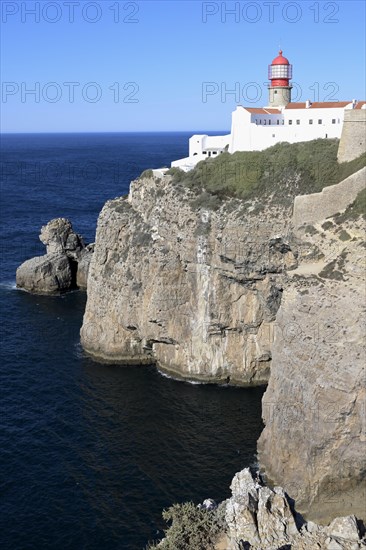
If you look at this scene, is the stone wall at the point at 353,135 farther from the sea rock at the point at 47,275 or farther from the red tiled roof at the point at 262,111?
the sea rock at the point at 47,275

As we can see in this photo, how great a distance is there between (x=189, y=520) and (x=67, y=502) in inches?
289

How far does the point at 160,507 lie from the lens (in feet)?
97.2

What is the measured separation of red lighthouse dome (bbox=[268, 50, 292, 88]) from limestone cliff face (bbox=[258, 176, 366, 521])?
95.9ft

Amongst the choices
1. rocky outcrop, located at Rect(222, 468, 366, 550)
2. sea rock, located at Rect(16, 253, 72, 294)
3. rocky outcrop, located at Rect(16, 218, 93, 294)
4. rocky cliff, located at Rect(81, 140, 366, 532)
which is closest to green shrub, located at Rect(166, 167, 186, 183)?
rocky cliff, located at Rect(81, 140, 366, 532)

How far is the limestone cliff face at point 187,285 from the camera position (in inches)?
1585

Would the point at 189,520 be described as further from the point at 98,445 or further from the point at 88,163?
the point at 88,163

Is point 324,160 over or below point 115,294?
over

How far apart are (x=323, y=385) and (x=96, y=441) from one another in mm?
14790

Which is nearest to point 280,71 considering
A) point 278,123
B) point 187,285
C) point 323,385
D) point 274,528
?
point 278,123

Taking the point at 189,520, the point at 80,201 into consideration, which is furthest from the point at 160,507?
the point at 80,201

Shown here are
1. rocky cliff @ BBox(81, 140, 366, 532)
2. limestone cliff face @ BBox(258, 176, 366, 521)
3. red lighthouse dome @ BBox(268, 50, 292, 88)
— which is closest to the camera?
limestone cliff face @ BBox(258, 176, 366, 521)

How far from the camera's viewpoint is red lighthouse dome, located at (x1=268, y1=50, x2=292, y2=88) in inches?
2226

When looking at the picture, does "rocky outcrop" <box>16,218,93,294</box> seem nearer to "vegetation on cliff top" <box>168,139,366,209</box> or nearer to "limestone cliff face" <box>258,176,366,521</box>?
"vegetation on cliff top" <box>168,139,366,209</box>

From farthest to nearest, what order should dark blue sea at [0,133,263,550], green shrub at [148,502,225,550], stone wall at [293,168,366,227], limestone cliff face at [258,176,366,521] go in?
stone wall at [293,168,366,227], dark blue sea at [0,133,263,550], limestone cliff face at [258,176,366,521], green shrub at [148,502,225,550]
